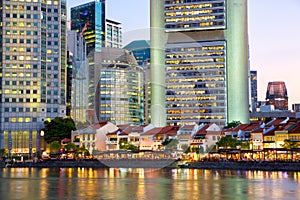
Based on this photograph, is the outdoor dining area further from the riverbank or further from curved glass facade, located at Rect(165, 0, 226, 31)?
curved glass facade, located at Rect(165, 0, 226, 31)

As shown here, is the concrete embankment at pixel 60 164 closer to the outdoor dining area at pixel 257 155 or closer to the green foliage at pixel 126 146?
the green foliage at pixel 126 146

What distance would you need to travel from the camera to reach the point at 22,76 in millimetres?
155250

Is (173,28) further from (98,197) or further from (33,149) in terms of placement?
(98,197)

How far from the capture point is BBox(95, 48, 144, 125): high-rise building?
165 metres

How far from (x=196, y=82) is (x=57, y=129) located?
5874 centimetres

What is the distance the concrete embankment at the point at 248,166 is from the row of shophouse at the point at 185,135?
50.0 ft

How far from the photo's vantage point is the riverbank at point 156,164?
97.1 m

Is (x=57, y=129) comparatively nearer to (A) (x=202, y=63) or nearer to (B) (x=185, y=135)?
(B) (x=185, y=135)

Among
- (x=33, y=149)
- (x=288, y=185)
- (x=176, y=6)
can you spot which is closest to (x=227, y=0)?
(x=176, y=6)

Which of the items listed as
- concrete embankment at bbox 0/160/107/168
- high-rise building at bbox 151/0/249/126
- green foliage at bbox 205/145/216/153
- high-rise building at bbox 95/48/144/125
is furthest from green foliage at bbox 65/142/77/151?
high-rise building at bbox 151/0/249/126

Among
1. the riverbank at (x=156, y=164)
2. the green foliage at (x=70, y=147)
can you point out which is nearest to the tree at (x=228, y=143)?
the riverbank at (x=156, y=164)

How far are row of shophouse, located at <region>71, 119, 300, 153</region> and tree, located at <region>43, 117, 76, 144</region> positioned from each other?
3.31 m

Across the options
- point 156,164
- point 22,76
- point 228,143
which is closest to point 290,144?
point 228,143

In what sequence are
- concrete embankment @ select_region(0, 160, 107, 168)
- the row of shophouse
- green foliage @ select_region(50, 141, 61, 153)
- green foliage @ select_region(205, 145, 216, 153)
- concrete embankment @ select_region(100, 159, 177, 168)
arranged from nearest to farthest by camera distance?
1. concrete embankment @ select_region(100, 159, 177, 168)
2. the row of shophouse
3. concrete embankment @ select_region(0, 160, 107, 168)
4. green foliage @ select_region(205, 145, 216, 153)
5. green foliage @ select_region(50, 141, 61, 153)
